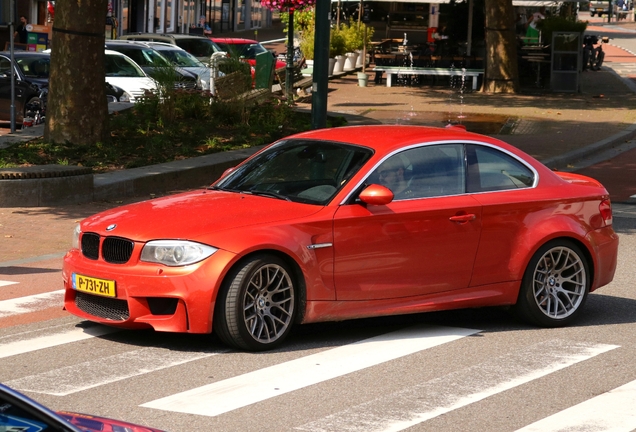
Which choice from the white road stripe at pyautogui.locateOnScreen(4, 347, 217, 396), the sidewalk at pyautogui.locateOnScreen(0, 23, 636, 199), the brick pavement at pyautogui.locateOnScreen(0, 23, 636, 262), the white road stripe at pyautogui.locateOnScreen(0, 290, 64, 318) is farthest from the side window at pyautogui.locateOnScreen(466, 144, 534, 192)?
the sidewalk at pyautogui.locateOnScreen(0, 23, 636, 199)

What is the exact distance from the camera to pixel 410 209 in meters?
8.34

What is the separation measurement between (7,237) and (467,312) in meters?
5.40

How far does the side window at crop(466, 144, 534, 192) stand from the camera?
28.9ft

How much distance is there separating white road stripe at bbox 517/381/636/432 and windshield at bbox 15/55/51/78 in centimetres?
1970

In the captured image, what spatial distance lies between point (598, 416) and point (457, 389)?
887mm

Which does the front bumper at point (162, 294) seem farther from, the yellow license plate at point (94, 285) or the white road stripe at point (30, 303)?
the white road stripe at point (30, 303)

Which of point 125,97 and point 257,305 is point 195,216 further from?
point 125,97

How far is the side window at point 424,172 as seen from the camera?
8445mm

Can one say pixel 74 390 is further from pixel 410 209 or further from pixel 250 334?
pixel 410 209

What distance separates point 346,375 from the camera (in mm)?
7348

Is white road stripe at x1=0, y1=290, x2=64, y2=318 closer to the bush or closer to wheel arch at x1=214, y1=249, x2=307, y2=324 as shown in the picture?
wheel arch at x1=214, y1=249, x2=307, y2=324

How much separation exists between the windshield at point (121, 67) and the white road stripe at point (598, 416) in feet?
64.8

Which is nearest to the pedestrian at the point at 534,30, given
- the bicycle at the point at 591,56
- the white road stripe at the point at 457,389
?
the bicycle at the point at 591,56

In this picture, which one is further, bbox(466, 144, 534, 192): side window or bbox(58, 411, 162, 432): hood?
bbox(466, 144, 534, 192): side window
